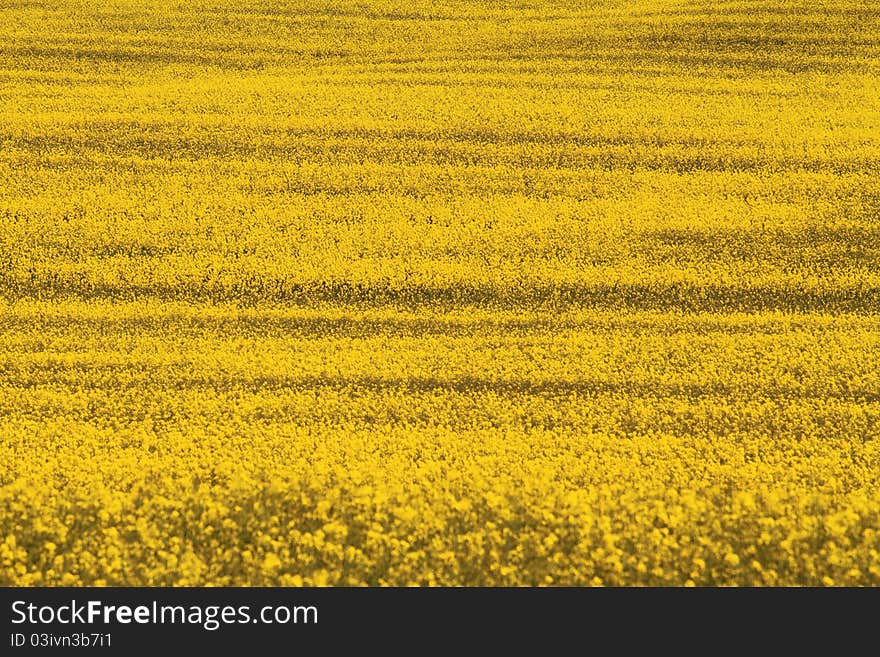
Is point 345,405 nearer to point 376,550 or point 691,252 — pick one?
point 376,550

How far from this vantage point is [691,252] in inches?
382

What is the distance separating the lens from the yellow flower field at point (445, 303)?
19.2ft

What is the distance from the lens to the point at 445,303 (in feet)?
29.7

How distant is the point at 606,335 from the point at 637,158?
388 centimetres

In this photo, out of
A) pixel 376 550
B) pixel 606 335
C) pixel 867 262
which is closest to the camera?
pixel 376 550

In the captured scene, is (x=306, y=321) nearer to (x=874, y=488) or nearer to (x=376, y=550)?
(x=376, y=550)

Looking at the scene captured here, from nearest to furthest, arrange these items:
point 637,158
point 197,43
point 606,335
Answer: point 606,335 → point 637,158 → point 197,43

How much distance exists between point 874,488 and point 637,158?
6054mm

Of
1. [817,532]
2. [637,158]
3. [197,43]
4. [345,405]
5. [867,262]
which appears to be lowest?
[817,532]

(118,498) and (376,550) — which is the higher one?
(118,498)

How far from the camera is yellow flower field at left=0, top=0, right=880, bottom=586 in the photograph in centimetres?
587

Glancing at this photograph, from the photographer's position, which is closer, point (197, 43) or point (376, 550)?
point (376, 550)

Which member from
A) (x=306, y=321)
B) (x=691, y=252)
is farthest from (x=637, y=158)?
(x=306, y=321)

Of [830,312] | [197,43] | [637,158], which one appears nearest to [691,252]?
[830,312]
